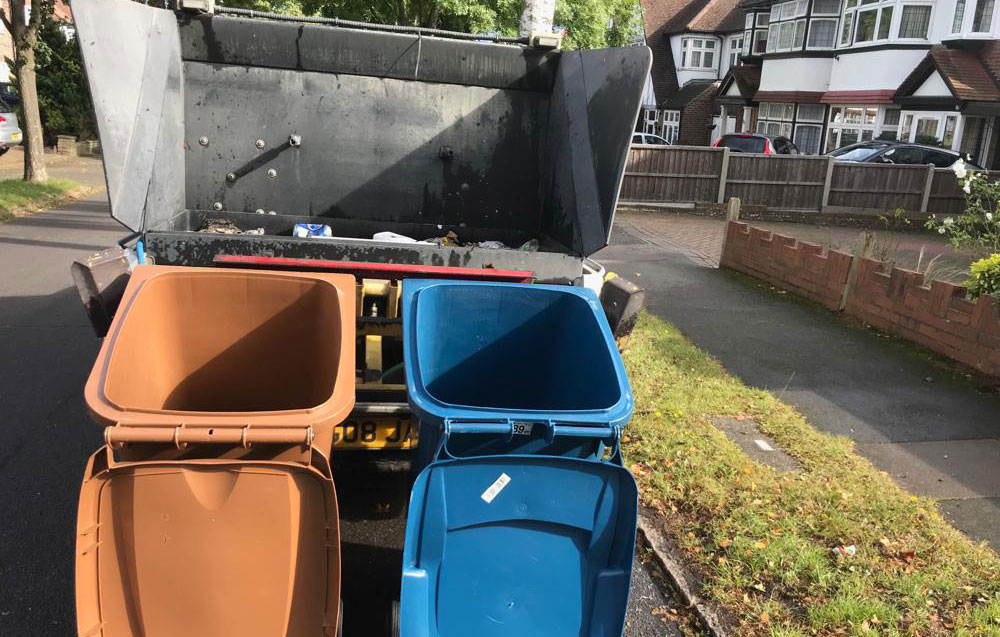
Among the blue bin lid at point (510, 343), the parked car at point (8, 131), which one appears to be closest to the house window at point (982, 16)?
the blue bin lid at point (510, 343)

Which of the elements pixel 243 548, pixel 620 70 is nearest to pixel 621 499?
pixel 243 548

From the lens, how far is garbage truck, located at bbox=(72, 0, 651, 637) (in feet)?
7.64

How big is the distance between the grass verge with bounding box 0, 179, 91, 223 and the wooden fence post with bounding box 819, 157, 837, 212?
659 inches

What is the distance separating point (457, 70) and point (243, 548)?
399 centimetres

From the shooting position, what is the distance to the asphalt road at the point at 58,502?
3197 millimetres

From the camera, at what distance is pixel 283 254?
4090 millimetres

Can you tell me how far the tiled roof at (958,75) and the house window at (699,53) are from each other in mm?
14601

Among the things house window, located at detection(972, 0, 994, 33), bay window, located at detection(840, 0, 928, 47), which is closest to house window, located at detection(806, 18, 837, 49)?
bay window, located at detection(840, 0, 928, 47)

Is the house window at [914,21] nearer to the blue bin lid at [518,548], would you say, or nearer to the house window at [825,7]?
the house window at [825,7]

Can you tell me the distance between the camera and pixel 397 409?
11.4 ft

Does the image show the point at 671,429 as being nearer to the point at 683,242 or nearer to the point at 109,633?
the point at 109,633

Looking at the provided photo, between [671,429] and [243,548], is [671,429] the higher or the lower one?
the lower one

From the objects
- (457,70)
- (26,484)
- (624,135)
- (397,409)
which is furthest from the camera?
(457,70)

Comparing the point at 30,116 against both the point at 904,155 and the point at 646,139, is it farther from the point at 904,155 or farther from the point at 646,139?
the point at 904,155
